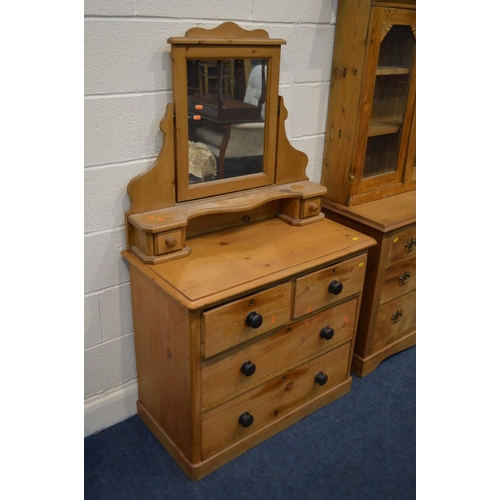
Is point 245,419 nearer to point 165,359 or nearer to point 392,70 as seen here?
point 165,359

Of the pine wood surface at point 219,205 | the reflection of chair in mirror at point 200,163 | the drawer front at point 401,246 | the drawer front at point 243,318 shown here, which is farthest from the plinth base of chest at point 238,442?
the reflection of chair in mirror at point 200,163

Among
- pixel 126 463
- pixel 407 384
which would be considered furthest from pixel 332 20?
pixel 126 463

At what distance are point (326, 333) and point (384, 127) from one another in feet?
3.12

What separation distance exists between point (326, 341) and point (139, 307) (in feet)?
2.44

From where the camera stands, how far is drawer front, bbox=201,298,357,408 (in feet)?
5.38


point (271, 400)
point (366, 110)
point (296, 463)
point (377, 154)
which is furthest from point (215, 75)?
point (296, 463)

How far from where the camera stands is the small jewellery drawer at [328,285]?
1746 millimetres

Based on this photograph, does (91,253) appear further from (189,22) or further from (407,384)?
(407,384)

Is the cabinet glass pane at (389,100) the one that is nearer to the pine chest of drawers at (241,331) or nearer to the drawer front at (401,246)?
the drawer front at (401,246)

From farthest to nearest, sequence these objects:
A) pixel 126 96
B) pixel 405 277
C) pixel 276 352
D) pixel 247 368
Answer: pixel 405 277 → pixel 276 352 → pixel 247 368 → pixel 126 96

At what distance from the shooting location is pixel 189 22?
1605mm

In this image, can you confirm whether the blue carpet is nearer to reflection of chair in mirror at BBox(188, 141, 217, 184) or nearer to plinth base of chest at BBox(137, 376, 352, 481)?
plinth base of chest at BBox(137, 376, 352, 481)

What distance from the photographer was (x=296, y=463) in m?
1.84

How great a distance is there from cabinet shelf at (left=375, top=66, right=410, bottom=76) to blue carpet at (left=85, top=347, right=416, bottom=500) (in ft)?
4.60
